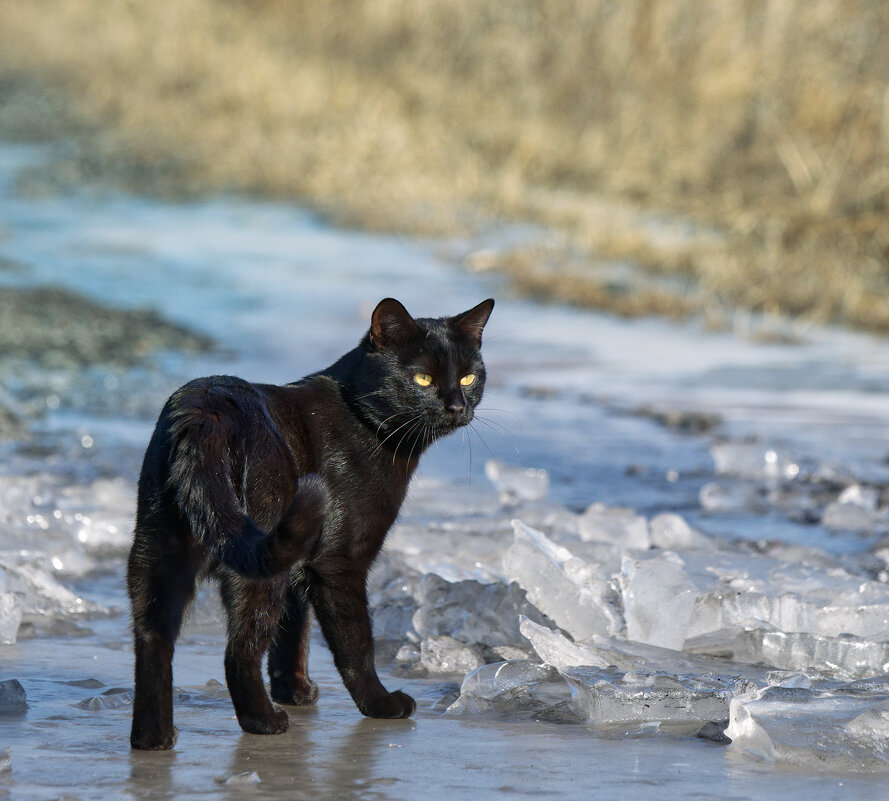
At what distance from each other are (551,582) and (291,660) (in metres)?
0.79

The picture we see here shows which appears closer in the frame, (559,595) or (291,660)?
(291,660)

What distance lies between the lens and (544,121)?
45.9 ft

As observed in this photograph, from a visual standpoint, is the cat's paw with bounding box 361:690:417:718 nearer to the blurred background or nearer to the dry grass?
the blurred background

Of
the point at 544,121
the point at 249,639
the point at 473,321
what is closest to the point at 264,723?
the point at 249,639

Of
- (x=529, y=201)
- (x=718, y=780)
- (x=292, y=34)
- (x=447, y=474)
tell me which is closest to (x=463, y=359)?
(x=718, y=780)

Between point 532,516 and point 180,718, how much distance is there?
2.46m

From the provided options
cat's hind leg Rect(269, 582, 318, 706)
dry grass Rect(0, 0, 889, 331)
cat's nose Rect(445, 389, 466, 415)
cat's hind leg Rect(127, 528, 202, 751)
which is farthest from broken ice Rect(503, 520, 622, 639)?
dry grass Rect(0, 0, 889, 331)

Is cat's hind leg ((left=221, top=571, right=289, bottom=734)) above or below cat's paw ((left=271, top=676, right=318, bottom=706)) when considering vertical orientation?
above

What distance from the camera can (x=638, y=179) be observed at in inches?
500

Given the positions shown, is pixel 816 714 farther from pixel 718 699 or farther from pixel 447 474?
pixel 447 474

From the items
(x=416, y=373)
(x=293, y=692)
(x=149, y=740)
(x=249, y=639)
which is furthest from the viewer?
(x=416, y=373)

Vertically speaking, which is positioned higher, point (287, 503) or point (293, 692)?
point (287, 503)

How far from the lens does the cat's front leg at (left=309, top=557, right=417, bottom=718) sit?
3.38 meters

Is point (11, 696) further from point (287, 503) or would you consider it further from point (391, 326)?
point (391, 326)
